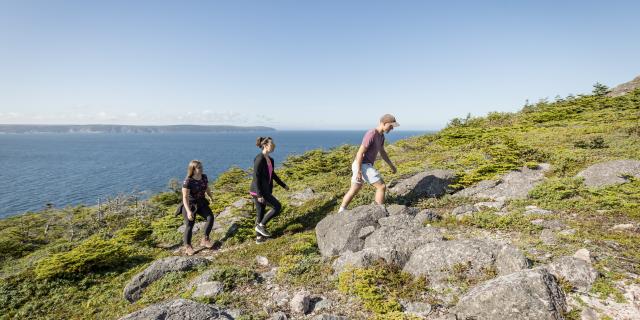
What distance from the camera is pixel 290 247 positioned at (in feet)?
29.2

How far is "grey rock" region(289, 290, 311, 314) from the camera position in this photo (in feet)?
18.4

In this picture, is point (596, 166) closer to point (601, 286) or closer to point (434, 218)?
point (434, 218)

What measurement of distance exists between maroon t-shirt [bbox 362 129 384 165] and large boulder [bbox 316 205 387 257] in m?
1.46

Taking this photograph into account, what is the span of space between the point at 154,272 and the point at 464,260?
24.3 feet

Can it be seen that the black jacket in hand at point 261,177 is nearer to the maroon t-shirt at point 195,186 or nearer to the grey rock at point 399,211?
the maroon t-shirt at point 195,186

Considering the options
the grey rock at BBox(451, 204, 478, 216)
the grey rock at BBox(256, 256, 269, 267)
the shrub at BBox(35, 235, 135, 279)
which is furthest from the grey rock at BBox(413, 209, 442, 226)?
the shrub at BBox(35, 235, 135, 279)

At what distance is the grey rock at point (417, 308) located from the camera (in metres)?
5.07

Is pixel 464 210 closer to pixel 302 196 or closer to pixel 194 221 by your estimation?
pixel 302 196

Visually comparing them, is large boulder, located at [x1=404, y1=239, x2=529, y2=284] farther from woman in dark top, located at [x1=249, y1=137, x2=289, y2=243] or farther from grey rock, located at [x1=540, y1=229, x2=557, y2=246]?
woman in dark top, located at [x1=249, y1=137, x2=289, y2=243]

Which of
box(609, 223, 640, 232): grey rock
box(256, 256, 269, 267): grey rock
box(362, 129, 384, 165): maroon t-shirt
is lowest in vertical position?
box(256, 256, 269, 267): grey rock

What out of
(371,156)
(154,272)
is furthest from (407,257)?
(154,272)

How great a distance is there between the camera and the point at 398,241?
7.14 m

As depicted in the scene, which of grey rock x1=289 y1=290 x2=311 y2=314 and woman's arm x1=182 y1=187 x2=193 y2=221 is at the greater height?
woman's arm x1=182 y1=187 x2=193 y2=221

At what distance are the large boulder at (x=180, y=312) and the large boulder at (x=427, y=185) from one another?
8.39 metres
